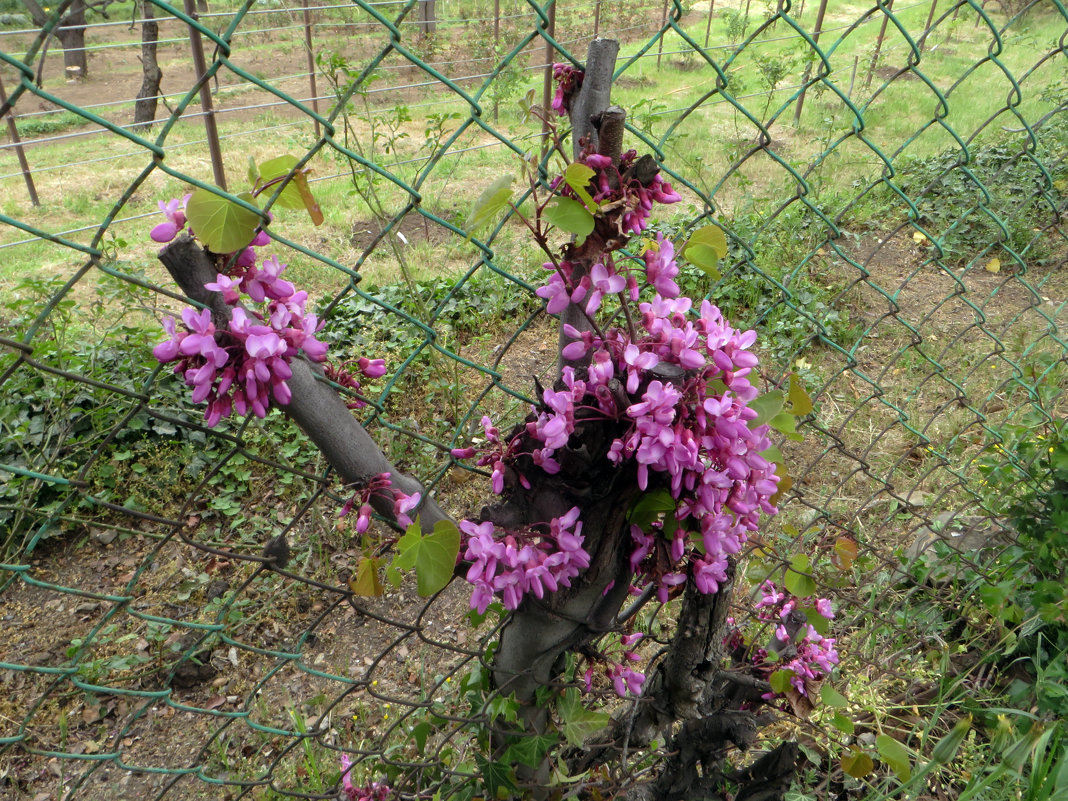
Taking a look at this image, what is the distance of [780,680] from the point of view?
5.10ft

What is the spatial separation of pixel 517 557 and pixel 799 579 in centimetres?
81

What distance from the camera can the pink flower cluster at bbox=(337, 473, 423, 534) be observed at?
45.1 inches

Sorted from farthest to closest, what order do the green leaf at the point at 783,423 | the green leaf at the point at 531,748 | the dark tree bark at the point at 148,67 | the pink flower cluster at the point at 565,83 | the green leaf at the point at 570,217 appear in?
the dark tree bark at the point at 148,67
the green leaf at the point at 531,748
the green leaf at the point at 783,423
the pink flower cluster at the point at 565,83
the green leaf at the point at 570,217

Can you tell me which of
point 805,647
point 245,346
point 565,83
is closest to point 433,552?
point 245,346

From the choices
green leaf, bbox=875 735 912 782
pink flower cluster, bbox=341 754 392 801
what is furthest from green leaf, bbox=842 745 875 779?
pink flower cluster, bbox=341 754 392 801

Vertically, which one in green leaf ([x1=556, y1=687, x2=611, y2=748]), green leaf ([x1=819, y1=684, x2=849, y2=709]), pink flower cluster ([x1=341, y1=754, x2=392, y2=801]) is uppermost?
green leaf ([x1=556, y1=687, x2=611, y2=748])

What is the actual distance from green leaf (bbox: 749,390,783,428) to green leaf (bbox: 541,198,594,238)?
0.36 meters

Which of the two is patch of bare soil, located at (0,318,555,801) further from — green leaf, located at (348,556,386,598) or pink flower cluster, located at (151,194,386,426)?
pink flower cluster, located at (151,194,386,426)

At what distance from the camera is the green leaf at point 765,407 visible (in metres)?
1.06

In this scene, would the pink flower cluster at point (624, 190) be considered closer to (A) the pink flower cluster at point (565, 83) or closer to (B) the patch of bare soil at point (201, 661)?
(A) the pink flower cluster at point (565, 83)

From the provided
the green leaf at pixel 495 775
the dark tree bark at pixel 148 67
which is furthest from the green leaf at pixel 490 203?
the dark tree bark at pixel 148 67

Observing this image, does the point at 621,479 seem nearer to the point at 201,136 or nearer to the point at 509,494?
the point at 509,494

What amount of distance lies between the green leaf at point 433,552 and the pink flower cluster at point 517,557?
0.03 m

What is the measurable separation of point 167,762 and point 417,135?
6.94 meters
